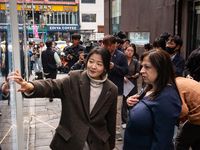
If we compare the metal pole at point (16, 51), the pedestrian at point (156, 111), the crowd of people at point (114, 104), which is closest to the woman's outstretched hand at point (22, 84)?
the crowd of people at point (114, 104)

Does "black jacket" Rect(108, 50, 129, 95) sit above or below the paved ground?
above

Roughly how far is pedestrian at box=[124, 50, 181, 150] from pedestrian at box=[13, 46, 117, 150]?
357 mm

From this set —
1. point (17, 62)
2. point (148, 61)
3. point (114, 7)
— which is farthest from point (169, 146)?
point (114, 7)

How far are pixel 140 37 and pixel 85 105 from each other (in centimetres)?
887

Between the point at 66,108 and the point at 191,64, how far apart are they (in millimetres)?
3138

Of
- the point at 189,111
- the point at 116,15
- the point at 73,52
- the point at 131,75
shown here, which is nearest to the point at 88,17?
the point at 116,15

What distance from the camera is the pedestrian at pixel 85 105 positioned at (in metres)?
2.12

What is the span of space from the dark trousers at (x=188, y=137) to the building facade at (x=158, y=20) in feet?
16.2

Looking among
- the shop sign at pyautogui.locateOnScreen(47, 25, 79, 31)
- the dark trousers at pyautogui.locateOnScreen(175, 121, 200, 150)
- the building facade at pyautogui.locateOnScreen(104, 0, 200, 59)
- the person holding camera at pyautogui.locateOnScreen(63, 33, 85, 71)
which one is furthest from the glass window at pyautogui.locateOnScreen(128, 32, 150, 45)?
the shop sign at pyautogui.locateOnScreen(47, 25, 79, 31)

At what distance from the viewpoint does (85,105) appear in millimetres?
2141

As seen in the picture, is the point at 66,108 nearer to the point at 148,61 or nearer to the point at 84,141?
the point at 84,141

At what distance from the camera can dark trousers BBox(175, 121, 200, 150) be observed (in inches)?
106

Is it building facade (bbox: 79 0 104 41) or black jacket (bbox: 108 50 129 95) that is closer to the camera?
black jacket (bbox: 108 50 129 95)

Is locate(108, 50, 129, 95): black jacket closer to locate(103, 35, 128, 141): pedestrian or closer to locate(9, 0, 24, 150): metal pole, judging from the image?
locate(103, 35, 128, 141): pedestrian
